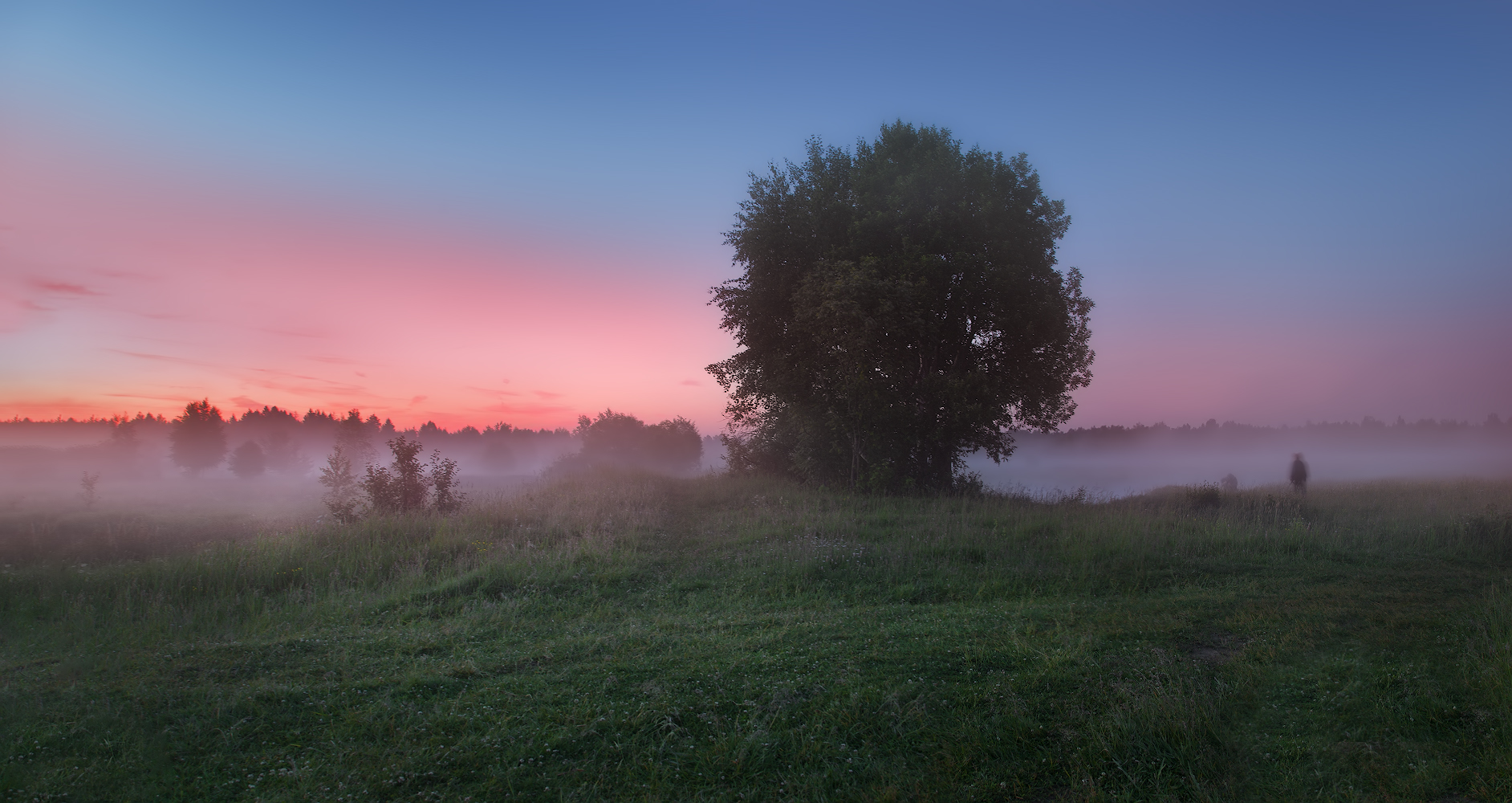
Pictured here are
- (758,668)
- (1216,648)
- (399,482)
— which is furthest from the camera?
(399,482)

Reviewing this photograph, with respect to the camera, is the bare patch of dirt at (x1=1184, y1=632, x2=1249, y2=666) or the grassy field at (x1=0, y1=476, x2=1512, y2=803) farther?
the bare patch of dirt at (x1=1184, y1=632, x2=1249, y2=666)

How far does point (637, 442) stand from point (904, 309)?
144ft

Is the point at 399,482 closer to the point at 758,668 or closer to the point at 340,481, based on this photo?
the point at 340,481

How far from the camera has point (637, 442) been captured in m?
60.5

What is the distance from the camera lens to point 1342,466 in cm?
5206

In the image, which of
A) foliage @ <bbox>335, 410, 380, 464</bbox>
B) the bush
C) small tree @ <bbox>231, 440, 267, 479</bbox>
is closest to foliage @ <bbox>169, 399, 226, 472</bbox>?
small tree @ <bbox>231, 440, 267, 479</bbox>

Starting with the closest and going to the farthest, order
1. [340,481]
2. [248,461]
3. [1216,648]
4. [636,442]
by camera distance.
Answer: [1216,648]
[340,481]
[248,461]
[636,442]

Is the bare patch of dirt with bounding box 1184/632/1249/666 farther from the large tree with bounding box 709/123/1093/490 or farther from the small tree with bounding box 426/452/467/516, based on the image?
the small tree with bounding box 426/452/467/516

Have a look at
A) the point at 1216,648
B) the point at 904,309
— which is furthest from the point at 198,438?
the point at 1216,648

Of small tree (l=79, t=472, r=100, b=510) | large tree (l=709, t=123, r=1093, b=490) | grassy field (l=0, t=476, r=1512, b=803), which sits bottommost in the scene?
grassy field (l=0, t=476, r=1512, b=803)

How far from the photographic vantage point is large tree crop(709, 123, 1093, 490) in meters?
20.8

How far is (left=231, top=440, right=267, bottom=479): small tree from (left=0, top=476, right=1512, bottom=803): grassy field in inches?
1467

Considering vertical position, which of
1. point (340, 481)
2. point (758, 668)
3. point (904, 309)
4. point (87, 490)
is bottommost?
point (758, 668)

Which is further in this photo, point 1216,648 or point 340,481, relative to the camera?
point 340,481
